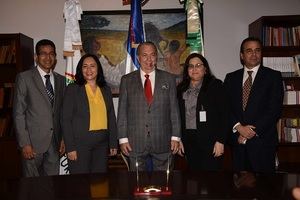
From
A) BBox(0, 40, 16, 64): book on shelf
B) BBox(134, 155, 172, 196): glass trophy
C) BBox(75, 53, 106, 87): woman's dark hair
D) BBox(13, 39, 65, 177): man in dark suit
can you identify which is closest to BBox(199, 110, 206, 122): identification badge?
BBox(75, 53, 106, 87): woman's dark hair

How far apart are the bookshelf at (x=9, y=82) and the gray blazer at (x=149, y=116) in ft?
6.60

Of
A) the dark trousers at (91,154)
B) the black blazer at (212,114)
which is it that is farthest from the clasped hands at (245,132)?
the dark trousers at (91,154)

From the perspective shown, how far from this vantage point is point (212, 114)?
9.98ft

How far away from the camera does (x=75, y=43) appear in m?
4.40

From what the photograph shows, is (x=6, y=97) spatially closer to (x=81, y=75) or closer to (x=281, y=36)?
(x=81, y=75)

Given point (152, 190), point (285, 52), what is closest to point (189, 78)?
point (152, 190)

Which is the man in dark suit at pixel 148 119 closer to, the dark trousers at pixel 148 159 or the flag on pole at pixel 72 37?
the dark trousers at pixel 148 159

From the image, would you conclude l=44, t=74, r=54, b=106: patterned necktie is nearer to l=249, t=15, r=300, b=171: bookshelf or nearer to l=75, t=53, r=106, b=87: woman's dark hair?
l=75, t=53, r=106, b=87: woman's dark hair

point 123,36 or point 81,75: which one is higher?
point 123,36

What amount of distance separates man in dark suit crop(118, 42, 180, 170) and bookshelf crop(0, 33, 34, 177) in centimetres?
200

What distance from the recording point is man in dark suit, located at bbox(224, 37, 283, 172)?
319 cm

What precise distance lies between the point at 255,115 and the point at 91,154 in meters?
1.54

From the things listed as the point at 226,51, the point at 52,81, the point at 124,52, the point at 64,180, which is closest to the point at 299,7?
the point at 226,51

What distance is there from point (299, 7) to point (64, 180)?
419cm
